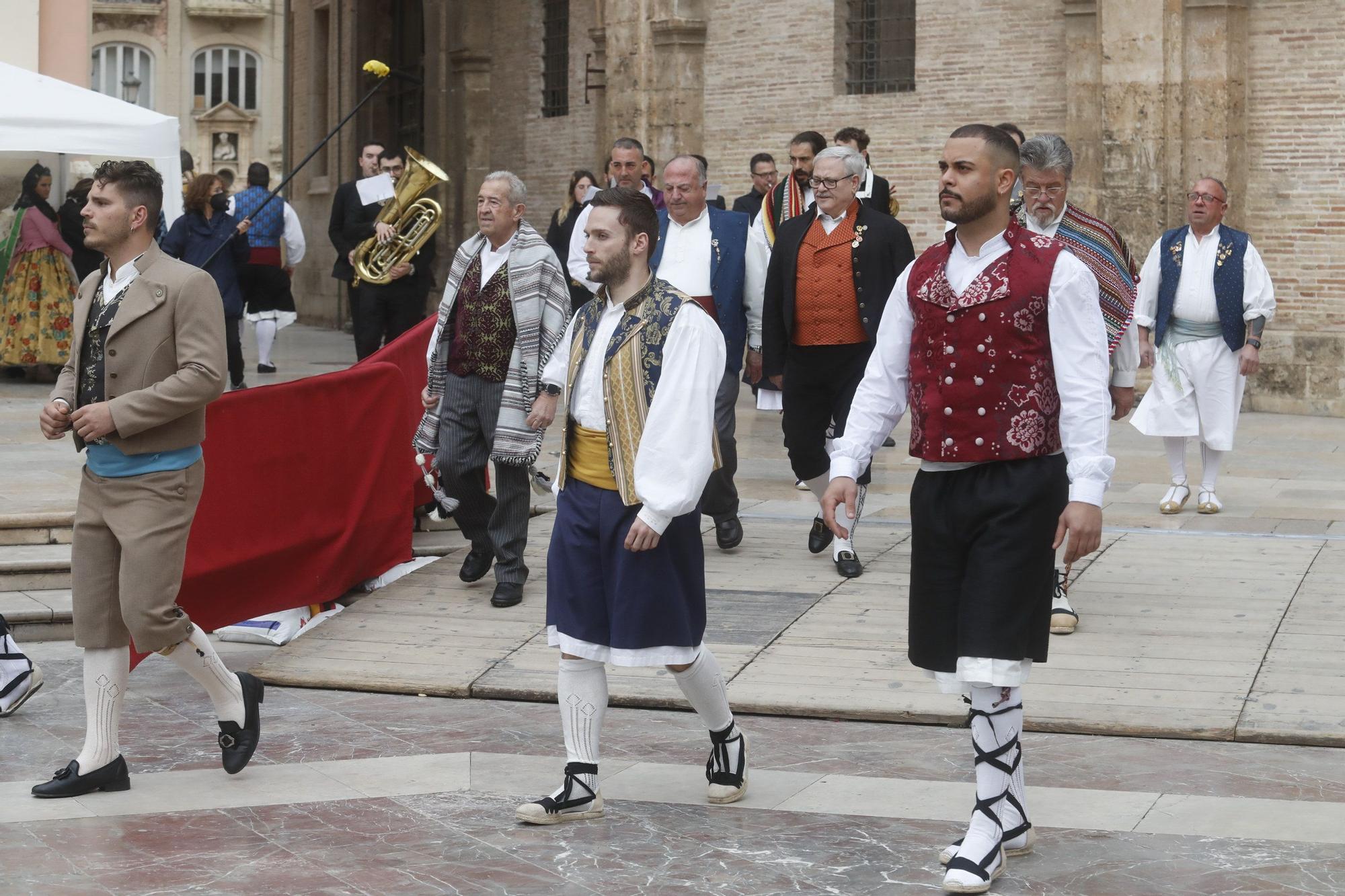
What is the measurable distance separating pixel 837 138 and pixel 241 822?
23.7 feet

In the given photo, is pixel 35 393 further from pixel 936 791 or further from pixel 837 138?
pixel 936 791

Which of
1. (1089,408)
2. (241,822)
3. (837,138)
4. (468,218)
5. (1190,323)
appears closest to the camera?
(1089,408)

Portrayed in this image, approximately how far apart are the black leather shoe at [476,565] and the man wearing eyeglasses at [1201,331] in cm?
385

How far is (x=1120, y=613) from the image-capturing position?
7949mm

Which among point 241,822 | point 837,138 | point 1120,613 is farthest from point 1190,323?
point 241,822

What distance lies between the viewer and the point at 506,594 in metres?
8.30

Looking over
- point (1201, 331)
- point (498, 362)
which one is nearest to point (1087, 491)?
point (498, 362)

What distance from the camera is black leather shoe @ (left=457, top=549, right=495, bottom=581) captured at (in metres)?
8.72

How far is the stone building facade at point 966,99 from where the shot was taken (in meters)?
16.0

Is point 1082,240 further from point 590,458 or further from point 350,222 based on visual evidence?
point 350,222

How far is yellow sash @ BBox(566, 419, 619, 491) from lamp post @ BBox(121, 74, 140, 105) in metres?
46.5

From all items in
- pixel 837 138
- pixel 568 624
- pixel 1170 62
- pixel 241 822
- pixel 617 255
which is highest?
pixel 1170 62

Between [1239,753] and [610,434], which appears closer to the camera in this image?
[610,434]

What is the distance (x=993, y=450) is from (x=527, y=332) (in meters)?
3.52
